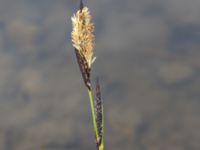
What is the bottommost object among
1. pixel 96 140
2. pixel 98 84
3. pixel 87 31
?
pixel 96 140

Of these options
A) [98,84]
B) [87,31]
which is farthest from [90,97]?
[87,31]

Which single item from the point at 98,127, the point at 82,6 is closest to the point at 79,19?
the point at 82,6

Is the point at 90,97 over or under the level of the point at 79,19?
under

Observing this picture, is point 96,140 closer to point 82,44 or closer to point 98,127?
point 98,127

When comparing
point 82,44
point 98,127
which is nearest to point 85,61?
point 82,44

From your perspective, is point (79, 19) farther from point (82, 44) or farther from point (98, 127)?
point (98, 127)

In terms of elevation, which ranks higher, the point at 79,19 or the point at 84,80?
the point at 79,19

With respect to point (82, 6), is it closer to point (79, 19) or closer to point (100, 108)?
point (79, 19)
